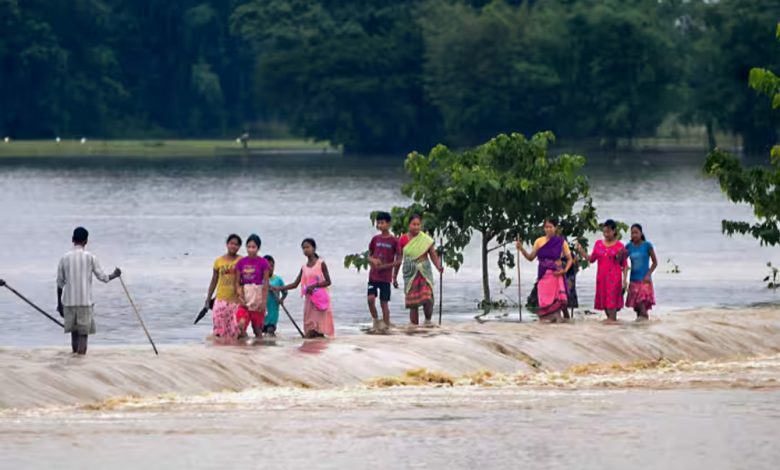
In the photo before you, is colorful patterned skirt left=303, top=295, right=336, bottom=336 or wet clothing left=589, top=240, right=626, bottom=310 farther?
wet clothing left=589, top=240, right=626, bottom=310

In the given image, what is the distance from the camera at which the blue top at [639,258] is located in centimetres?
2561

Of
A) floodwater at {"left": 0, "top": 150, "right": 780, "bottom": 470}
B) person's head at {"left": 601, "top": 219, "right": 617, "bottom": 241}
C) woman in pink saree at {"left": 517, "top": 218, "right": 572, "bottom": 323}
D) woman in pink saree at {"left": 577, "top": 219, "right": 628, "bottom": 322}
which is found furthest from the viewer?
woman in pink saree at {"left": 577, "top": 219, "right": 628, "bottom": 322}

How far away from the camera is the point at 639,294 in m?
Result: 26.0

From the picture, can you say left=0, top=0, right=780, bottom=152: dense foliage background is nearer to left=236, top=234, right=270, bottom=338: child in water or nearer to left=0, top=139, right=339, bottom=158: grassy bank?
left=0, top=139, right=339, bottom=158: grassy bank

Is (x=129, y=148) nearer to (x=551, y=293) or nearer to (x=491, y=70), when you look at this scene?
(x=491, y=70)

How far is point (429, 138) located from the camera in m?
128

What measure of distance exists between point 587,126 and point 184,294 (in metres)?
84.1

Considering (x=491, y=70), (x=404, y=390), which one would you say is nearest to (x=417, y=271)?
(x=404, y=390)

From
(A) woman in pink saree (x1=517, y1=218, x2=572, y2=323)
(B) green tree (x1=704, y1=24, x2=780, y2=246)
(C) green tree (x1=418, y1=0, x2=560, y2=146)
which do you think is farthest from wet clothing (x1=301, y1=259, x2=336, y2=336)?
(C) green tree (x1=418, y1=0, x2=560, y2=146)

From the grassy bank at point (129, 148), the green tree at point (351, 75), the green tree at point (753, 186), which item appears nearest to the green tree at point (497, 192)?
the green tree at point (753, 186)

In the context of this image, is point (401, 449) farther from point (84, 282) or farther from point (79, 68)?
point (79, 68)

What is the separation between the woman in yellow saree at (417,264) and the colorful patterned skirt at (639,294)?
8.61ft

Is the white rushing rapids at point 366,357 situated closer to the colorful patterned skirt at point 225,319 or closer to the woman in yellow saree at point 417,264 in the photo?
the colorful patterned skirt at point 225,319

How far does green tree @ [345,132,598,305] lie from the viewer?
30.2 meters
